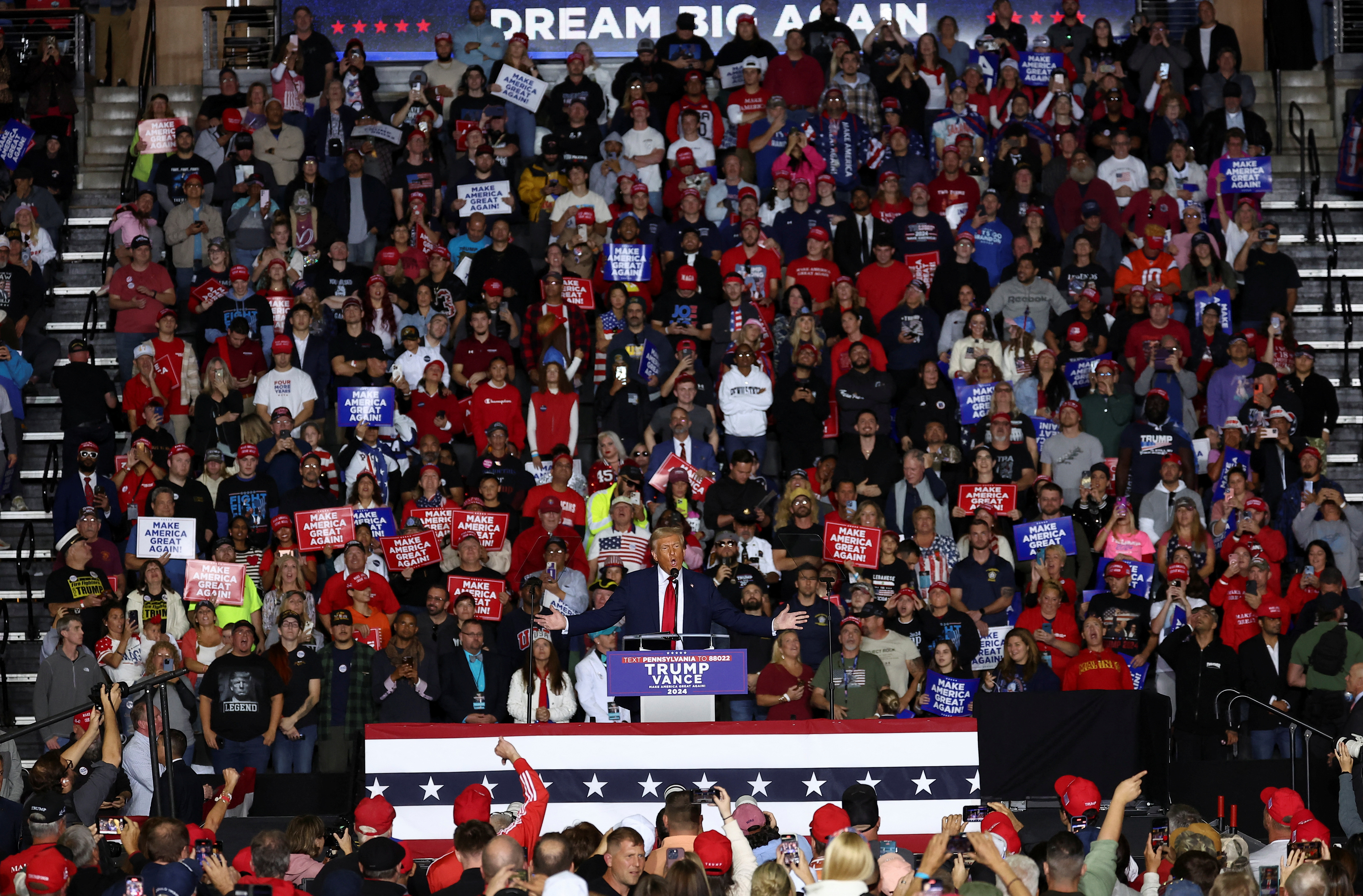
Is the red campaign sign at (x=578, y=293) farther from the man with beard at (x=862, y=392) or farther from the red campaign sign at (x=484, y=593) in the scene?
the red campaign sign at (x=484, y=593)

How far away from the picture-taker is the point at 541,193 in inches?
859

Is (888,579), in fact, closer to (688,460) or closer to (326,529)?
(688,460)

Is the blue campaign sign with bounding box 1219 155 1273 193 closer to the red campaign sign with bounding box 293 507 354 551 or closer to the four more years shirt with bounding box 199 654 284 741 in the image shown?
the red campaign sign with bounding box 293 507 354 551

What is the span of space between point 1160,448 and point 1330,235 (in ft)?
18.4

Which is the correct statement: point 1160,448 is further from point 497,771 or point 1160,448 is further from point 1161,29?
point 497,771

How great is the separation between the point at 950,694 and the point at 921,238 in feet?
23.6

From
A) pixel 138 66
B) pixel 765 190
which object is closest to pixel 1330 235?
pixel 765 190

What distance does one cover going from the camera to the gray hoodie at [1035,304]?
20156mm

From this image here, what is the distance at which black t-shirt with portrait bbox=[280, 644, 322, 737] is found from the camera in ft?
50.6

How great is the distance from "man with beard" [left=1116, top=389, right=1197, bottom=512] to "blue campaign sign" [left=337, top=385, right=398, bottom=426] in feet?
24.2

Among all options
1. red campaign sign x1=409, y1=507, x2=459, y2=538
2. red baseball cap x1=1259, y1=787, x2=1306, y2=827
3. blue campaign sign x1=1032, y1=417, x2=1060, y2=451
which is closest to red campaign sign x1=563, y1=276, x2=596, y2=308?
red campaign sign x1=409, y1=507, x2=459, y2=538

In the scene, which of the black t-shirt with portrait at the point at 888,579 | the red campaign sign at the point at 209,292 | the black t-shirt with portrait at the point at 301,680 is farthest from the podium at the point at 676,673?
the red campaign sign at the point at 209,292

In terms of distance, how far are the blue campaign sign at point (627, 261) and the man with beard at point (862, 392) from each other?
2674mm

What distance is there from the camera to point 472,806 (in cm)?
1017
